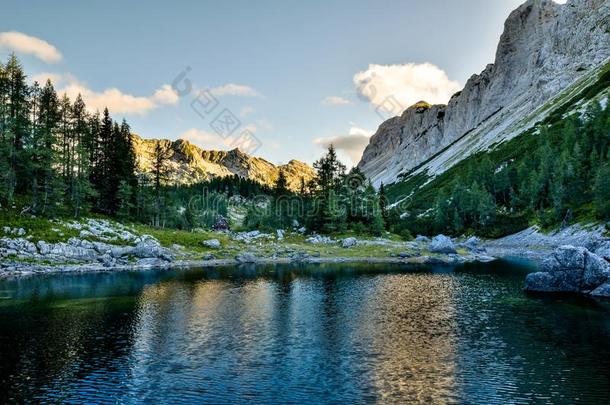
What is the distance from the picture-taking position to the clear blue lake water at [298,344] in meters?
28.5

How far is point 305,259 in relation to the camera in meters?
106

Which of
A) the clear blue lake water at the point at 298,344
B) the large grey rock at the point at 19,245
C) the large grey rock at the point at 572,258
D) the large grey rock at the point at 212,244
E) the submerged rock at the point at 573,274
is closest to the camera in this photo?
the clear blue lake water at the point at 298,344

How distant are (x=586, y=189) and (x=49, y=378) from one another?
5802 inches

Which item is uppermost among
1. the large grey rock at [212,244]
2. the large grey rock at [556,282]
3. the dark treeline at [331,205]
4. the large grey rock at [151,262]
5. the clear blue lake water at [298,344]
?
the dark treeline at [331,205]

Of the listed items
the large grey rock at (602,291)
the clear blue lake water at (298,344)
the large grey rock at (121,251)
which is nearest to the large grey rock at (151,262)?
the large grey rock at (121,251)

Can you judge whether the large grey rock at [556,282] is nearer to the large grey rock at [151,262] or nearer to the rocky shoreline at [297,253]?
the rocky shoreline at [297,253]

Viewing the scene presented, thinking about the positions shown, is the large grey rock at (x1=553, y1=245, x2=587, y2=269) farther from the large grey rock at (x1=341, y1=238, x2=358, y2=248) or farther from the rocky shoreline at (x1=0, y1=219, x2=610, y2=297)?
the large grey rock at (x1=341, y1=238, x2=358, y2=248)

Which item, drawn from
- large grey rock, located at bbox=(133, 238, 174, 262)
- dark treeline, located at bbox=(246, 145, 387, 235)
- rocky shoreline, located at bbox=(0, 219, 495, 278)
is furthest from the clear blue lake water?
dark treeline, located at bbox=(246, 145, 387, 235)

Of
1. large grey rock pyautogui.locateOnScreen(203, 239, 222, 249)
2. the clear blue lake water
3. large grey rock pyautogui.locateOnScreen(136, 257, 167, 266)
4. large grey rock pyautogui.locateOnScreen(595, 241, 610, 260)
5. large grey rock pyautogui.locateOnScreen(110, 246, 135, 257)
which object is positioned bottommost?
the clear blue lake water

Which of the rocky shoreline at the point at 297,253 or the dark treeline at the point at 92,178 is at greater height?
the dark treeline at the point at 92,178

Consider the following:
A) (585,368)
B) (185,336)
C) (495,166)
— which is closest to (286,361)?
(185,336)

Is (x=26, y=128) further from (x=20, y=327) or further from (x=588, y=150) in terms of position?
(x=588, y=150)

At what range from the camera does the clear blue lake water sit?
28531mm

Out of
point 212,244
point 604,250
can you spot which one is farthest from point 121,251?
point 604,250
